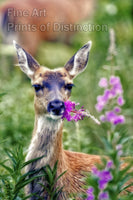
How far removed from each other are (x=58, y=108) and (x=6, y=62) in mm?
5799

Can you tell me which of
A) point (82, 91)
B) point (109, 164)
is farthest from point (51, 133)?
point (82, 91)

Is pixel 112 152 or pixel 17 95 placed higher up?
pixel 17 95

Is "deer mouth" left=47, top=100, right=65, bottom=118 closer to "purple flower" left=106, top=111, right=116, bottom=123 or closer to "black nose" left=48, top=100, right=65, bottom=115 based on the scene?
"black nose" left=48, top=100, right=65, bottom=115

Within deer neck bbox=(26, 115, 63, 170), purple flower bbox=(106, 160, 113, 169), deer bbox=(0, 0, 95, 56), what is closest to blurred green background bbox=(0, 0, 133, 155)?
deer neck bbox=(26, 115, 63, 170)

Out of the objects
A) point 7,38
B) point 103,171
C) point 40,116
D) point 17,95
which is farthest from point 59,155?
point 7,38

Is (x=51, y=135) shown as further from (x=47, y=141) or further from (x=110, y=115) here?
(x=110, y=115)

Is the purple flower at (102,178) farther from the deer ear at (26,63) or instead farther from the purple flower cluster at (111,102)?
the deer ear at (26,63)

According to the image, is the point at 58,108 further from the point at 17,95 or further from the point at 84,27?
the point at 84,27

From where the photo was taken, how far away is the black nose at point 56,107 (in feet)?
11.2

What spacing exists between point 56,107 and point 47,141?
408 millimetres

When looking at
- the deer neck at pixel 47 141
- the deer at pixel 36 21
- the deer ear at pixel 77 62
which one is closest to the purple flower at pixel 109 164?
the deer neck at pixel 47 141

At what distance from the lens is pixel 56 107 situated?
11.2 feet

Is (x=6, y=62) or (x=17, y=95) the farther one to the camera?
(x=6, y=62)

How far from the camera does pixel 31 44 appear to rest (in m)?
10.3
